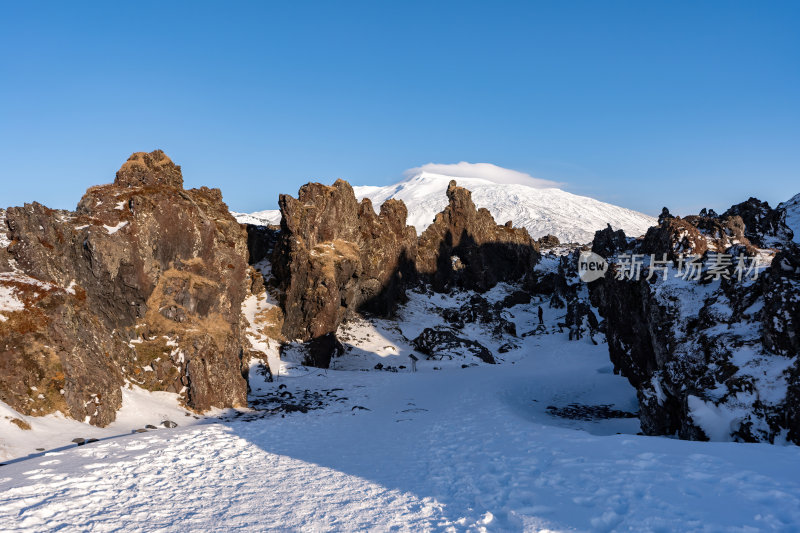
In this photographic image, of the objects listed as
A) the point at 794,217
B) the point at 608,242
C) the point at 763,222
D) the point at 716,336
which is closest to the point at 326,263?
the point at 716,336

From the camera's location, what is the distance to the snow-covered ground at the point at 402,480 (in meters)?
8.95

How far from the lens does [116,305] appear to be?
25.5 meters

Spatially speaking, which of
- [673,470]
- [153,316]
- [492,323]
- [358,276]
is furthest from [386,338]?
[673,470]

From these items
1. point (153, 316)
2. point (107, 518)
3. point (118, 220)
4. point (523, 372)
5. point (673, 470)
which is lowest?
point (523, 372)

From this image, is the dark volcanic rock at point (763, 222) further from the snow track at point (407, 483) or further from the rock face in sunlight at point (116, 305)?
the rock face in sunlight at point (116, 305)

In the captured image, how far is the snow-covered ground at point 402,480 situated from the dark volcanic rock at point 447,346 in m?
28.0

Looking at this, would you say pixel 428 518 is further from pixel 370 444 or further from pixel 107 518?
pixel 370 444

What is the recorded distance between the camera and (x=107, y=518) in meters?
9.54

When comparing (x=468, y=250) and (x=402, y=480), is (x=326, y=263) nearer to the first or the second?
(x=402, y=480)

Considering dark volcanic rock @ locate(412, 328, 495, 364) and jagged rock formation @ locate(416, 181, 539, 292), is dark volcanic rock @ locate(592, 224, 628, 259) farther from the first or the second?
dark volcanic rock @ locate(412, 328, 495, 364)

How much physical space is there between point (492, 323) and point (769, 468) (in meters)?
54.6

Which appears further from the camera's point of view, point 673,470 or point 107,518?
point 673,470

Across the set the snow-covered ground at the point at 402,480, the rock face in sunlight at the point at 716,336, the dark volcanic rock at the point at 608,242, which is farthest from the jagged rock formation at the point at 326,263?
the dark volcanic rock at the point at 608,242

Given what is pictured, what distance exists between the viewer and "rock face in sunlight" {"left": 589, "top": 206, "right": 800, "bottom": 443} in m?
14.7
